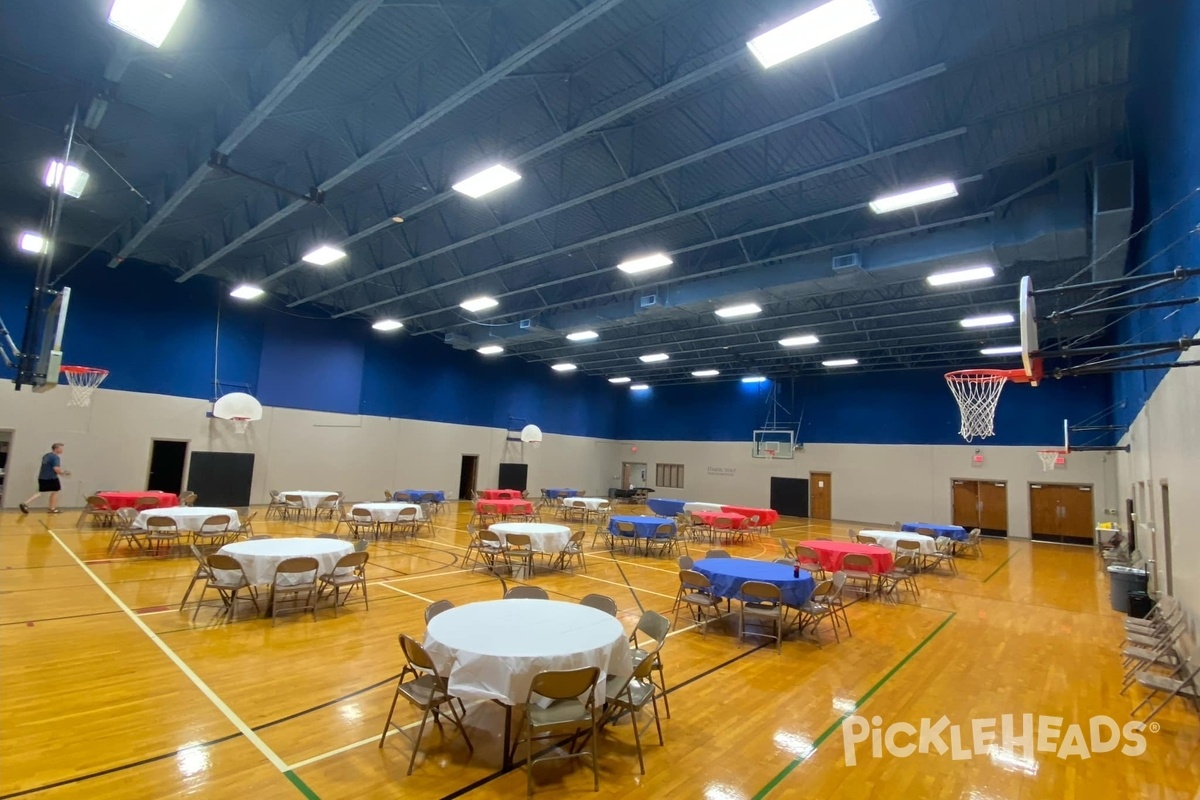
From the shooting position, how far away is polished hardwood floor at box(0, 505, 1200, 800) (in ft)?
10.4

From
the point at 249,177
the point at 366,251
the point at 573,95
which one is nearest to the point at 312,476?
the point at 366,251

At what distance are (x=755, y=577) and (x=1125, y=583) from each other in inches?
224

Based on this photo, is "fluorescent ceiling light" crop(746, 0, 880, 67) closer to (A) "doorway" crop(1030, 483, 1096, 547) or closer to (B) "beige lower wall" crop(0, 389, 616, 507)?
(B) "beige lower wall" crop(0, 389, 616, 507)

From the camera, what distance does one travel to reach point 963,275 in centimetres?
962

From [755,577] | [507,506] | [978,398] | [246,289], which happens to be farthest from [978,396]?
[246,289]

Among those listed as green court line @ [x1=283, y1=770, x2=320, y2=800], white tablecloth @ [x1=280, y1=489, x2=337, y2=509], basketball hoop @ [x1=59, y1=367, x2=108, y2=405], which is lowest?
green court line @ [x1=283, y1=770, x2=320, y2=800]

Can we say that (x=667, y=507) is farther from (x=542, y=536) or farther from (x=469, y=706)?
(x=469, y=706)

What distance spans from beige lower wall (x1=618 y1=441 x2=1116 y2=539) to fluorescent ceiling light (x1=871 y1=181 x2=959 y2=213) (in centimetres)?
1493

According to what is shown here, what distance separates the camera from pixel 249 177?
8.12 meters

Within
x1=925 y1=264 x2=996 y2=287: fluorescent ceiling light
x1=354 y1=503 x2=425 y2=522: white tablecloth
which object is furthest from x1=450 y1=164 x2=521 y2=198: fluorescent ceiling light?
x1=925 y1=264 x2=996 y2=287: fluorescent ceiling light

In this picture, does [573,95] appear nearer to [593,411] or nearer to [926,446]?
[926,446]

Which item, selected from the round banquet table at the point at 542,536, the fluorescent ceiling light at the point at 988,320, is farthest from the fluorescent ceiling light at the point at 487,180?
the fluorescent ceiling light at the point at 988,320

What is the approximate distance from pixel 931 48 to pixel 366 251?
11.5 meters

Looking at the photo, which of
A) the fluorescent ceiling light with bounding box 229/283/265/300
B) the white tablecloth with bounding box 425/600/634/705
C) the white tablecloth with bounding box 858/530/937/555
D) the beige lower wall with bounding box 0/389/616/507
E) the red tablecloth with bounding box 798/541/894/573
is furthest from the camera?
the fluorescent ceiling light with bounding box 229/283/265/300
